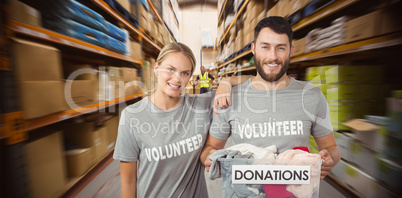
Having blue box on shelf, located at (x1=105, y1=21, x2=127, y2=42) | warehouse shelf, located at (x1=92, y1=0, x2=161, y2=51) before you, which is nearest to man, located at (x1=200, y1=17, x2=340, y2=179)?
warehouse shelf, located at (x1=92, y1=0, x2=161, y2=51)

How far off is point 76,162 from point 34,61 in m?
0.88

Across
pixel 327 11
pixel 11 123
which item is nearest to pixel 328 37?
pixel 327 11

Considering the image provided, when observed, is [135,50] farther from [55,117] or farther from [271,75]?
[271,75]

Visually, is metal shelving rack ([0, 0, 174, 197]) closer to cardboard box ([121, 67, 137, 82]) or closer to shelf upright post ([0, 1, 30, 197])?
shelf upright post ([0, 1, 30, 197])

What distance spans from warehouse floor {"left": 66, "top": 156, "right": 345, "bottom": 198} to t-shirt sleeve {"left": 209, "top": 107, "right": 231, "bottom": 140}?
2.49ft

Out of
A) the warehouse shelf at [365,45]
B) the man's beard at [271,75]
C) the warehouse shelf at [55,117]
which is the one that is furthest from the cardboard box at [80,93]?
the warehouse shelf at [365,45]

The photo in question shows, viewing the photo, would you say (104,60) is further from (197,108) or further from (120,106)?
(197,108)

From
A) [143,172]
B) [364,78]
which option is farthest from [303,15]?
[143,172]

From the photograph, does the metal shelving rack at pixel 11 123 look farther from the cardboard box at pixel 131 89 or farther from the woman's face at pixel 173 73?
the cardboard box at pixel 131 89

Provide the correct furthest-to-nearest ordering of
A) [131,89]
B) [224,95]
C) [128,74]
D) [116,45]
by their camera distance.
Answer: [131,89] < [128,74] < [116,45] < [224,95]

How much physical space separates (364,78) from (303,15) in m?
0.65

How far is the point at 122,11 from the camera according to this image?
6.44ft

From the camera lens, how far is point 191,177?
2.80 ft

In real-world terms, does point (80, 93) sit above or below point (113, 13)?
below
